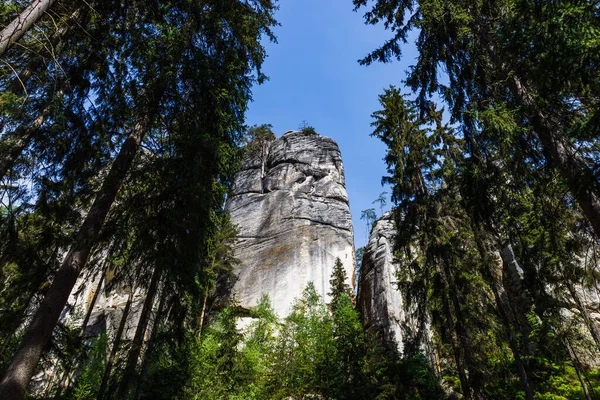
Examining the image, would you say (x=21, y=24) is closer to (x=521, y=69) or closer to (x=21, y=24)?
(x=21, y=24)

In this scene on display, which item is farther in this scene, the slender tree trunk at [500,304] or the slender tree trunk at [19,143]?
the slender tree trunk at [500,304]

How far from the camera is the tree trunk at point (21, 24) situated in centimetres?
432

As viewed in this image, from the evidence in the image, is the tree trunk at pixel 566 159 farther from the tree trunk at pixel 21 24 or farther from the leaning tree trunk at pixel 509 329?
the tree trunk at pixel 21 24

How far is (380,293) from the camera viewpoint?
76.5 ft

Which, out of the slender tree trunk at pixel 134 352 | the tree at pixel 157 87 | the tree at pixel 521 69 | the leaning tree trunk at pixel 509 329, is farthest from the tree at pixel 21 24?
the leaning tree trunk at pixel 509 329

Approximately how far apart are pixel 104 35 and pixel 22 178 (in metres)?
3.43

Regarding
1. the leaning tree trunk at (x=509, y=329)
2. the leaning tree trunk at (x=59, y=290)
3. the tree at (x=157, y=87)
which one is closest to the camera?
the leaning tree trunk at (x=59, y=290)

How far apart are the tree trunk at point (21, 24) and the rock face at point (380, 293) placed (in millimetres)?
17651

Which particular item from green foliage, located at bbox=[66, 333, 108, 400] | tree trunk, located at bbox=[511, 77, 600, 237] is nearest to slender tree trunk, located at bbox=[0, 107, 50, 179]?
tree trunk, located at bbox=[511, 77, 600, 237]

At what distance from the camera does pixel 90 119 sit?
273 inches

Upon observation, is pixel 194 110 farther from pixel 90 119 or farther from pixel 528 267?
pixel 528 267

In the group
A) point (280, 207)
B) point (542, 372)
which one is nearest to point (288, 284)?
point (280, 207)

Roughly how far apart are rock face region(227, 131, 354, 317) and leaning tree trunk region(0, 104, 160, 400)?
20.8 metres

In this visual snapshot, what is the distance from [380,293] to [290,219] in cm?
1144
